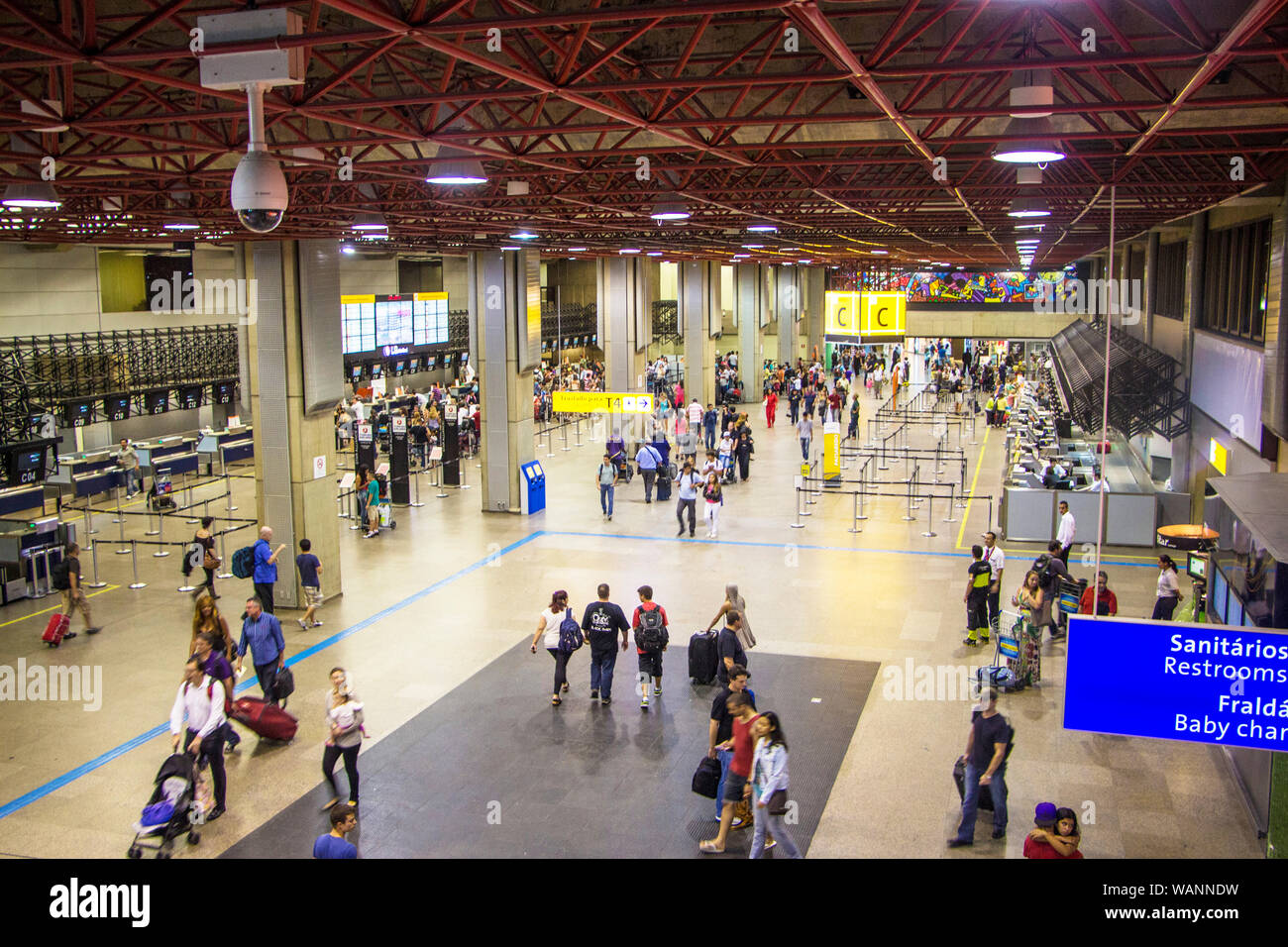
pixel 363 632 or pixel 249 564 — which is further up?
pixel 249 564

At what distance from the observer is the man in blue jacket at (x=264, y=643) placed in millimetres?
12078

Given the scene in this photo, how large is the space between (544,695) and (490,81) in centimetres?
695

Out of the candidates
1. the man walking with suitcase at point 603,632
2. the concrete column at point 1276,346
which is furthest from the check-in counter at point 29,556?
the concrete column at point 1276,346

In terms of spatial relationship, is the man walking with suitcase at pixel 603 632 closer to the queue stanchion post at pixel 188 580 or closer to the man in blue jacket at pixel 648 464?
the queue stanchion post at pixel 188 580

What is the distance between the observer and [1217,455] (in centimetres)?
1980

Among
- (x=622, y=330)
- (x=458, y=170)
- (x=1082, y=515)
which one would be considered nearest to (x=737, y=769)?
(x=458, y=170)

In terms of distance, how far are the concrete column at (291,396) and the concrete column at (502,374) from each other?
690 centimetres

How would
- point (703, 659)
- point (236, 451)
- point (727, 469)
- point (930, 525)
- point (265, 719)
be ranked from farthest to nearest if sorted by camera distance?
1. point (236, 451)
2. point (727, 469)
3. point (930, 525)
4. point (703, 659)
5. point (265, 719)

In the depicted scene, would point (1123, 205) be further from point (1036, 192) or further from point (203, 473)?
point (203, 473)

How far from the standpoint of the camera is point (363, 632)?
15906mm

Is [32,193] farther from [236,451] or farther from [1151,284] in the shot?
[1151,284]

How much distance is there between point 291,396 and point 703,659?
8.27 metres

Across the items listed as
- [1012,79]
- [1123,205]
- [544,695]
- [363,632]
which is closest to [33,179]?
[363,632]
